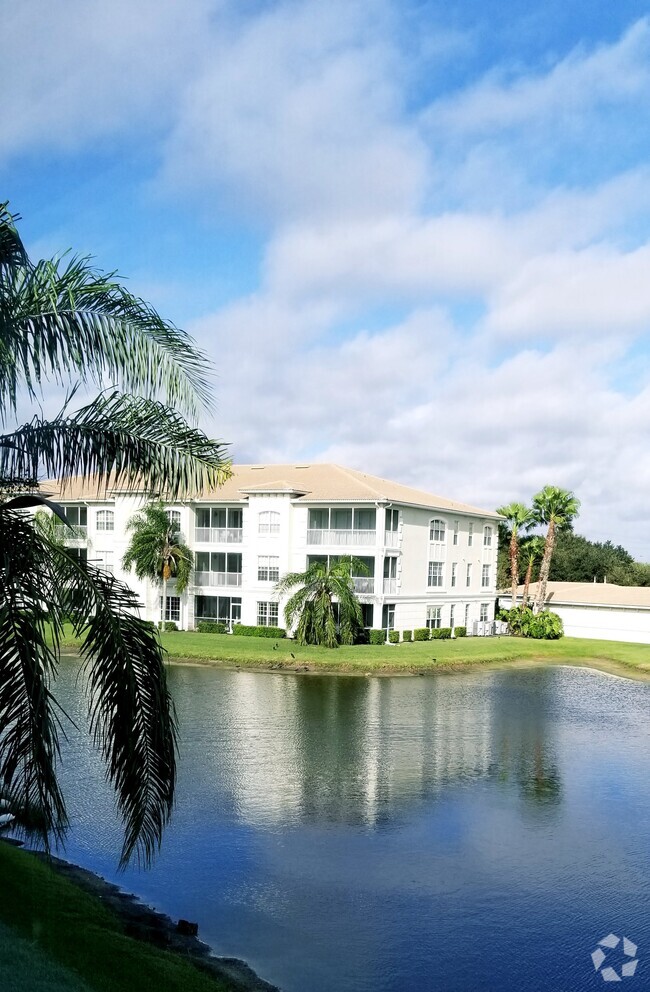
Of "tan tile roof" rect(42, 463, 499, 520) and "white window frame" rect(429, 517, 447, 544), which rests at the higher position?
"tan tile roof" rect(42, 463, 499, 520)

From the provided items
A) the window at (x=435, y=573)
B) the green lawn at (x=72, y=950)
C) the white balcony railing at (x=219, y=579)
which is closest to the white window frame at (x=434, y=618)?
the window at (x=435, y=573)

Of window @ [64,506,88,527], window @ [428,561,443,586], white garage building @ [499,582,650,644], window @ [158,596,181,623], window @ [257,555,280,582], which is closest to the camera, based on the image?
window @ [257,555,280,582]

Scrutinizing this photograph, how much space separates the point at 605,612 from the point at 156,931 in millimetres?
45727

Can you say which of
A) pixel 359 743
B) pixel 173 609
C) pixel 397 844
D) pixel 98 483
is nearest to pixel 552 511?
pixel 173 609

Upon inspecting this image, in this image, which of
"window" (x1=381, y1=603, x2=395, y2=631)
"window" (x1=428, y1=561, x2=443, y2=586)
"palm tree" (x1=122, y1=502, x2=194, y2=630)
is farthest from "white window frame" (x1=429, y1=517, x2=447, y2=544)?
"palm tree" (x1=122, y1=502, x2=194, y2=630)

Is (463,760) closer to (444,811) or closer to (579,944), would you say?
(444,811)

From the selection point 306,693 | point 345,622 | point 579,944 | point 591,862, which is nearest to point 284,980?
point 579,944

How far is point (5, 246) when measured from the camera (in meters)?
9.31

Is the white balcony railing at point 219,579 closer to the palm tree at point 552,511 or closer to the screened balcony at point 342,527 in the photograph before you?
the screened balcony at point 342,527

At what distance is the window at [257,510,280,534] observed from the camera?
4500 centimetres

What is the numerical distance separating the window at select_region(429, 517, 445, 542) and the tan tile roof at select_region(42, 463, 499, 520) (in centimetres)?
90

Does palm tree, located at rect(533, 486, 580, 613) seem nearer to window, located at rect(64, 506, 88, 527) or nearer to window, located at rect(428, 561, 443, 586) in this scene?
window, located at rect(428, 561, 443, 586)

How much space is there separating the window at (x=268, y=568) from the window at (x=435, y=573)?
874cm

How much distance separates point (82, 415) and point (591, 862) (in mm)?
11113
